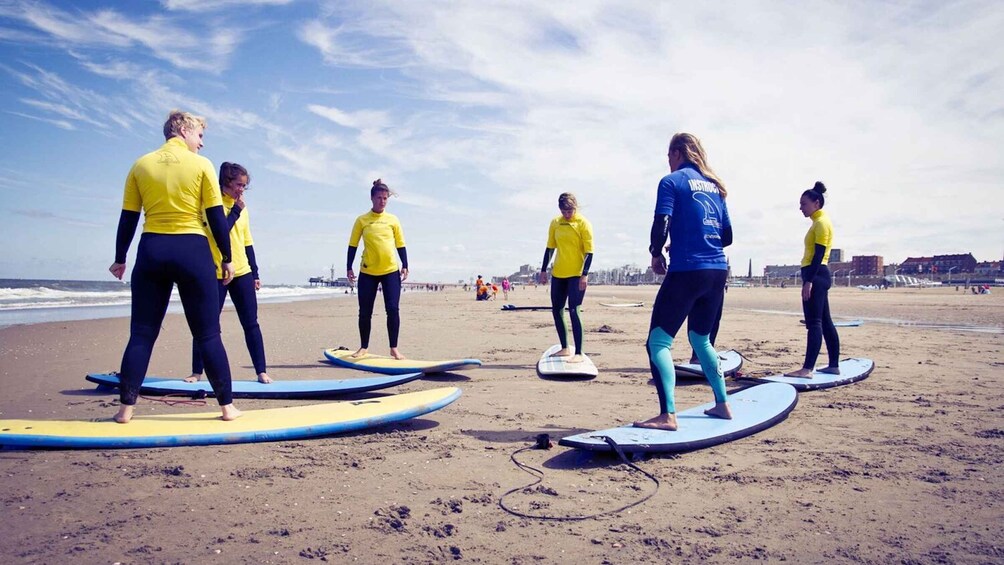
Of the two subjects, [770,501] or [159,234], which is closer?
[770,501]

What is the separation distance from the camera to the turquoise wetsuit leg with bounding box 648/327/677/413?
372cm

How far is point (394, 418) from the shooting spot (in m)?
3.86

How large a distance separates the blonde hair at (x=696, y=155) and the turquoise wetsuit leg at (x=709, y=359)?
1.03 meters

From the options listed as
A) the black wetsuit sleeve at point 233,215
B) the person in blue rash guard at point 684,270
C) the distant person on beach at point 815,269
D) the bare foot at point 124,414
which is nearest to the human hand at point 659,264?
the person in blue rash guard at point 684,270

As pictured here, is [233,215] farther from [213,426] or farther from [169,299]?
[213,426]

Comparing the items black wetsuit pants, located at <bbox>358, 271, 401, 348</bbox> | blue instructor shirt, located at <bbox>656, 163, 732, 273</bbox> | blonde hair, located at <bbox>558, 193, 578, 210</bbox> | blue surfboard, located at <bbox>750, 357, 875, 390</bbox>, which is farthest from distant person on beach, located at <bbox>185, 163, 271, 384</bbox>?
blue surfboard, located at <bbox>750, 357, 875, 390</bbox>

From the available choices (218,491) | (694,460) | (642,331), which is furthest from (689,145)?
(642,331)

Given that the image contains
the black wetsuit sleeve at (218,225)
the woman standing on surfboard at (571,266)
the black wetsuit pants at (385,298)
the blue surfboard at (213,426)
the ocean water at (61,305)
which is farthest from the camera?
the ocean water at (61,305)

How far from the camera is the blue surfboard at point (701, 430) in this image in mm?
3293

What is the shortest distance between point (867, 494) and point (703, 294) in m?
1.48

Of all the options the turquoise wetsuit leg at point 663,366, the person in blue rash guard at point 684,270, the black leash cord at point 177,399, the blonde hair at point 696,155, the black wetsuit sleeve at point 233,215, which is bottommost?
the black leash cord at point 177,399

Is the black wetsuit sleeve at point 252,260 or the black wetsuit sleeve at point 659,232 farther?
the black wetsuit sleeve at point 252,260

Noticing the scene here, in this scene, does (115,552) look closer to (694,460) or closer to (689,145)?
(694,460)

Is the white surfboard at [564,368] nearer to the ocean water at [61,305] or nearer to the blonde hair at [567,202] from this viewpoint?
the blonde hair at [567,202]
